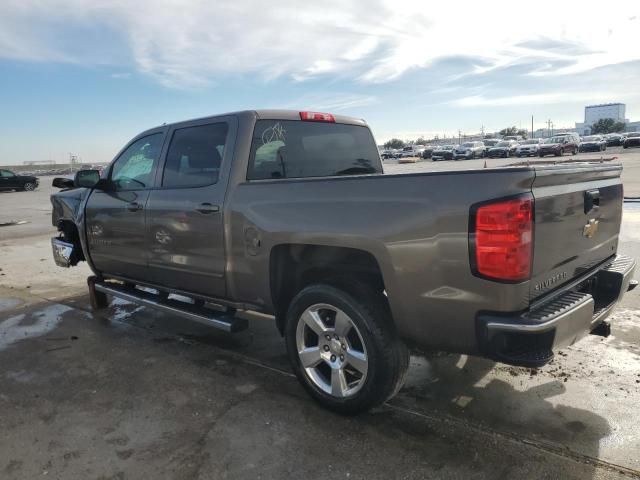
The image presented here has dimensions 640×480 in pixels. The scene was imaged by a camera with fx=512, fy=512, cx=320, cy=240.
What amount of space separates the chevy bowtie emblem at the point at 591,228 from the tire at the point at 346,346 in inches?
48.6

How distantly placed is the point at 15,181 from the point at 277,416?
33.6 meters

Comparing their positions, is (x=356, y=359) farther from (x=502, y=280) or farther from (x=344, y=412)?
(x=502, y=280)

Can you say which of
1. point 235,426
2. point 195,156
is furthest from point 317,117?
point 235,426

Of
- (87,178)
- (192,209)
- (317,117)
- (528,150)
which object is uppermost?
(317,117)

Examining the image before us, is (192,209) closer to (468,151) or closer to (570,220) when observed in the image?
(570,220)

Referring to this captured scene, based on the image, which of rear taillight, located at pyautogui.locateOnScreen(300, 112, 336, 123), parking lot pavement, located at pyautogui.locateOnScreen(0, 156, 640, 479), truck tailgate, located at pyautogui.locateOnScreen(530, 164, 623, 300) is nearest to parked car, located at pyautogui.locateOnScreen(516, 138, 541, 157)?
parking lot pavement, located at pyautogui.locateOnScreen(0, 156, 640, 479)

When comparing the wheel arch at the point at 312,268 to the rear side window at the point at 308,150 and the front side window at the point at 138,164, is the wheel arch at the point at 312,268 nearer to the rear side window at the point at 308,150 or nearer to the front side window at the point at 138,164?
the rear side window at the point at 308,150

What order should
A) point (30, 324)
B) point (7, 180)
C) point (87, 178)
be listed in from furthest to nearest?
1. point (7, 180)
2. point (30, 324)
3. point (87, 178)

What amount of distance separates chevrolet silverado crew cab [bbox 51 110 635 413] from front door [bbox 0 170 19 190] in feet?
101

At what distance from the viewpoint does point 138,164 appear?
4785 millimetres

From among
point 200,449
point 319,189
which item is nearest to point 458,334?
point 319,189

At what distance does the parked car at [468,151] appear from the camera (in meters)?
50.3

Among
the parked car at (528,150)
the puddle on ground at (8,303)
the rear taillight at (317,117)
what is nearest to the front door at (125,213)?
the rear taillight at (317,117)

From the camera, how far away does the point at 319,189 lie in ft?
10.2
